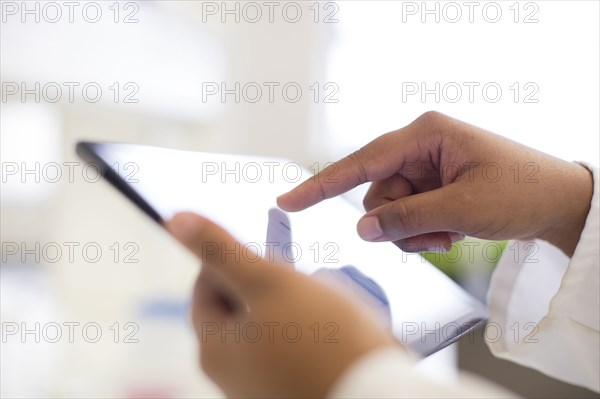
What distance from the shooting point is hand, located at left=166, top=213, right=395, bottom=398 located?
26cm

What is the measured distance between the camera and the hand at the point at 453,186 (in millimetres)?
511

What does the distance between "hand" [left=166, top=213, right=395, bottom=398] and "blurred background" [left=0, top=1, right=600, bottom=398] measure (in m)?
0.38

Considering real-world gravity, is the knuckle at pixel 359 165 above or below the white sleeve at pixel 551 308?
above

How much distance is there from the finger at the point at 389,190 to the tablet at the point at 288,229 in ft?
0.13

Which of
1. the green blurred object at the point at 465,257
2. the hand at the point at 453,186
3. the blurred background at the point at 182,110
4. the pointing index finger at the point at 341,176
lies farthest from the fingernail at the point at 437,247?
the green blurred object at the point at 465,257

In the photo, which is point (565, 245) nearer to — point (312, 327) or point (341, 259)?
point (341, 259)

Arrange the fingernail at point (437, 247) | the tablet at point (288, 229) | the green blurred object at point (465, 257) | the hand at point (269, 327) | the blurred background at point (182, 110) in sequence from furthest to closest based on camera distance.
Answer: the green blurred object at point (465, 257), the blurred background at point (182, 110), the fingernail at point (437, 247), the tablet at point (288, 229), the hand at point (269, 327)

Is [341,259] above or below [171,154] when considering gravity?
below

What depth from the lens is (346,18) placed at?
1516 millimetres

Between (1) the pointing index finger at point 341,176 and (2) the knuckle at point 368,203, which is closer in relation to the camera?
(1) the pointing index finger at point 341,176

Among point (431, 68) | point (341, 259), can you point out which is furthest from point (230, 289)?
point (431, 68)

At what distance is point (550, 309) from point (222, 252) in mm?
467

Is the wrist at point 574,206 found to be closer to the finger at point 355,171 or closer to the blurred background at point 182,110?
the finger at point 355,171

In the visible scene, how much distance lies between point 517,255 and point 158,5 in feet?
2.60
